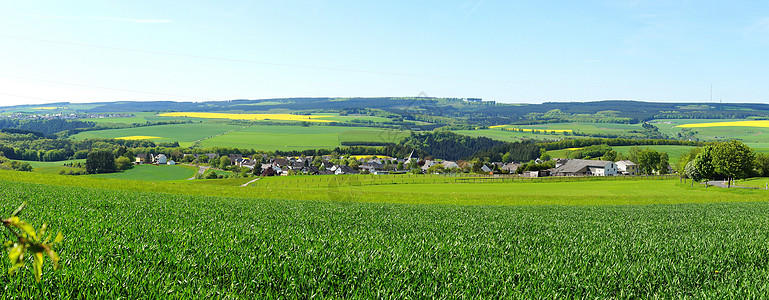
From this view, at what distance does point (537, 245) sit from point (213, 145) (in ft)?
472

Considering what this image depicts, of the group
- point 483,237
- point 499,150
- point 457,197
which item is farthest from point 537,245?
point 499,150

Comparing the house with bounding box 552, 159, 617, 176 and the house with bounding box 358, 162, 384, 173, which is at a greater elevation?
the house with bounding box 358, 162, 384, 173

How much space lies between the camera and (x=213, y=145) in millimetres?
143750

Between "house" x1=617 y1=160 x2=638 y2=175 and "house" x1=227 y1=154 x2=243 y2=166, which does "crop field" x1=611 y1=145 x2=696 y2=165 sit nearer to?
"house" x1=617 y1=160 x2=638 y2=175

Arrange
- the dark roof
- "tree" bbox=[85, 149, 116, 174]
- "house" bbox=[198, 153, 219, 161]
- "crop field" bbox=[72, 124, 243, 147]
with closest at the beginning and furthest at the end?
"tree" bbox=[85, 149, 116, 174]
the dark roof
"house" bbox=[198, 153, 219, 161]
"crop field" bbox=[72, 124, 243, 147]

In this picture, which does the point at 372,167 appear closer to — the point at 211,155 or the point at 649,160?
the point at 211,155

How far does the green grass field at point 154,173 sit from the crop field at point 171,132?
50.6m

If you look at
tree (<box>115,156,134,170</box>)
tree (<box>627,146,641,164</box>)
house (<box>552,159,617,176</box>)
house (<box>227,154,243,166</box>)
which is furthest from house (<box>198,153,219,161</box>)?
tree (<box>627,146,641,164</box>)

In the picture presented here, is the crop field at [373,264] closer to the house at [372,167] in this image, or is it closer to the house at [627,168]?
the house at [372,167]

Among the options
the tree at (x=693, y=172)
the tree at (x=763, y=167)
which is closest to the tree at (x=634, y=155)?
the tree at (x=763, y=167)

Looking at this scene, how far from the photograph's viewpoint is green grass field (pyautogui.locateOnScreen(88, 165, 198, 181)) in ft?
283

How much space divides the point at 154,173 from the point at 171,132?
90395 mm

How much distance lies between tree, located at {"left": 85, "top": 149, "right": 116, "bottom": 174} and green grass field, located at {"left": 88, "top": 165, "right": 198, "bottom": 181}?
2.87 meters

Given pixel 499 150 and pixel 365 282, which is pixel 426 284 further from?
pixel 499 150
